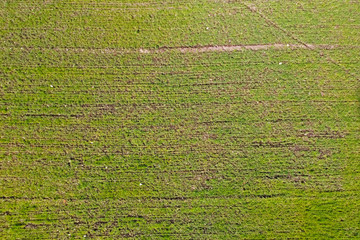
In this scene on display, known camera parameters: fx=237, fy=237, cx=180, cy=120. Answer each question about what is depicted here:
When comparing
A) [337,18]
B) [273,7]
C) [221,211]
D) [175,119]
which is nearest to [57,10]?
[175,119]

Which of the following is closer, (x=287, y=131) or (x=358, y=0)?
(x=287, y=131)

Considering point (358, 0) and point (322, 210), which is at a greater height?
point (358, 0)

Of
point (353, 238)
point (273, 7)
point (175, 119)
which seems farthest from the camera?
point (273, 7)

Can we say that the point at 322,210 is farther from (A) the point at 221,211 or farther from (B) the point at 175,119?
(B) the point at 175,119

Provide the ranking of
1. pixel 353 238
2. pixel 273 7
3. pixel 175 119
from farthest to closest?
pixel 273 7
pixel 175 119
pixel 353 238

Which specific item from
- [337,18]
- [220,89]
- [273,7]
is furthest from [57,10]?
[337,18]

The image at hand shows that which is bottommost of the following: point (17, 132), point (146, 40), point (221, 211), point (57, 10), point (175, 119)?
point (221, 211)

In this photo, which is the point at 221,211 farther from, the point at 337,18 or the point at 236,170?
the point at 337,18
